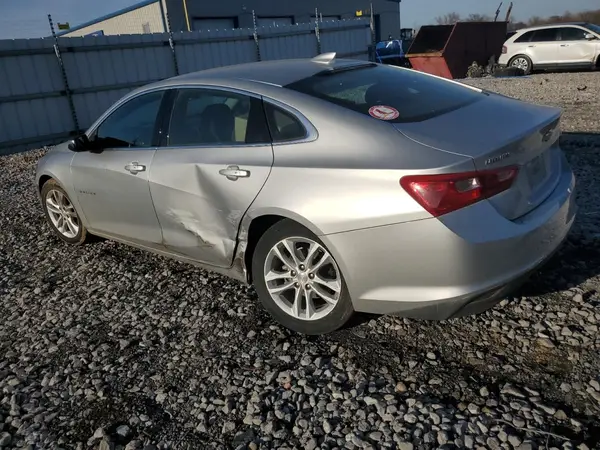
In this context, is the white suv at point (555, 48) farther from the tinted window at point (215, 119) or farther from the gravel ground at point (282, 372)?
the tinted window at point (215, 119)

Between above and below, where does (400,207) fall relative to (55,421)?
above

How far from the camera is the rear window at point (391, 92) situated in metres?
3.11

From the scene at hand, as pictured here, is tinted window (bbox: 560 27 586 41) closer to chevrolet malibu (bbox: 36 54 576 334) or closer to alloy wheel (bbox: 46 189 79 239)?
chevrolet malibu (bbox: 36 54 576 334)

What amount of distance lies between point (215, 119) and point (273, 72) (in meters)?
0.50

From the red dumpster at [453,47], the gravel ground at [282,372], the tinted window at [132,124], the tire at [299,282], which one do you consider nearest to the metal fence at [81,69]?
the red dumpster at [453,47]

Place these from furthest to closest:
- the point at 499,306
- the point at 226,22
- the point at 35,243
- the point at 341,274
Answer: the point at 226,22 → the point at 35,243 → the point at 499,306 → the point at 341,274

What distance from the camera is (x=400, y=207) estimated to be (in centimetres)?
258

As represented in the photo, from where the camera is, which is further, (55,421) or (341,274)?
(341,274)

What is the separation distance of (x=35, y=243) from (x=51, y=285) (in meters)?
1.33

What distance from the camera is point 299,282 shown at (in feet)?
10.4

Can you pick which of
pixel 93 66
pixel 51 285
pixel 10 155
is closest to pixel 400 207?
pixel 51 285

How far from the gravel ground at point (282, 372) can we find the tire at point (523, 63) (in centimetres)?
1530

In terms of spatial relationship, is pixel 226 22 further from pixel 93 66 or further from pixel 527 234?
pixel 527 234

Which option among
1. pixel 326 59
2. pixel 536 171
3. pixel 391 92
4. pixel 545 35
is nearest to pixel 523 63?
pixel 545 35
